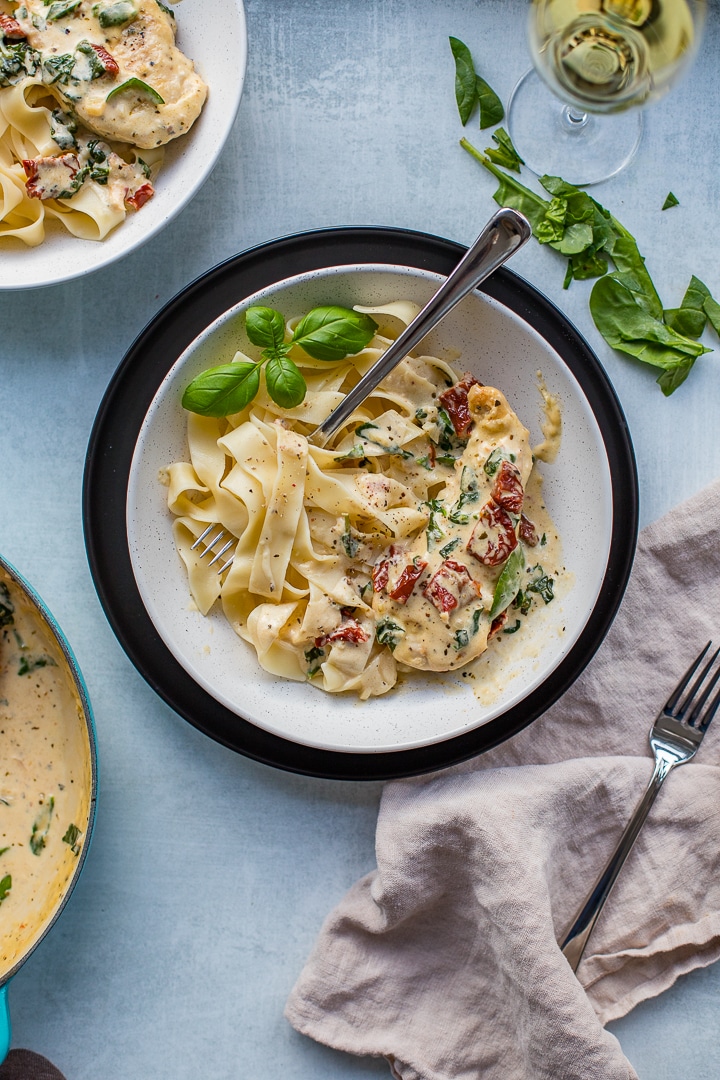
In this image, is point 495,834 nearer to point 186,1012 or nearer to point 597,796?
point 597,796

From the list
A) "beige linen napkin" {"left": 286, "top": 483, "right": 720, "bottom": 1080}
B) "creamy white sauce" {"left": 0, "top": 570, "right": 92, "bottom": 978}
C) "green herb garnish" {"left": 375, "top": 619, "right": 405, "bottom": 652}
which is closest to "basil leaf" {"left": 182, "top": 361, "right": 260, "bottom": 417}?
"green herb garnish" {"left": 375, "top": 619, "right": 405, "bottom": 652}

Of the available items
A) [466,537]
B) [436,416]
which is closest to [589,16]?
[436,416]

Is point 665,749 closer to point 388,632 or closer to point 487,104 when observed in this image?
point 388,632

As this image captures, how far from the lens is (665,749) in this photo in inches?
135

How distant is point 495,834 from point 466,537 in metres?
1.16

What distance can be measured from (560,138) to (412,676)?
89.9 inches

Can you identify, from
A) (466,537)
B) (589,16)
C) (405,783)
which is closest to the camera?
(589,16)

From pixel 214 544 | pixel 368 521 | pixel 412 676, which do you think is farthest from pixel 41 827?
pixel 368 521

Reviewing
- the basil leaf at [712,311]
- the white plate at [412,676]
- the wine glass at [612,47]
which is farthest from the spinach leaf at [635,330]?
the wine glass at [612,47]

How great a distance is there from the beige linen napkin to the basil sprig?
1482mm

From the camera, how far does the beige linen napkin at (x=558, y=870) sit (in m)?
3.36

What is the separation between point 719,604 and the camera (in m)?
3.48

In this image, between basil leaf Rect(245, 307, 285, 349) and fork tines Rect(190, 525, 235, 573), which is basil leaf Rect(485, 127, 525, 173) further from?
fork tines Rect(190, 525, 235, 573)

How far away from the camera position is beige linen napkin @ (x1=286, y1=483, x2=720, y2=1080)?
11.0 feet
